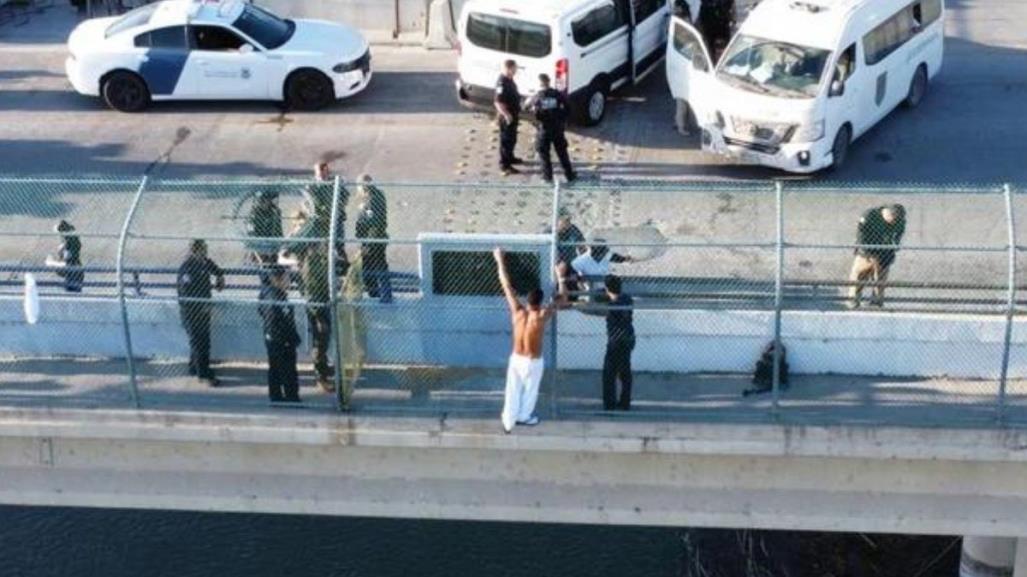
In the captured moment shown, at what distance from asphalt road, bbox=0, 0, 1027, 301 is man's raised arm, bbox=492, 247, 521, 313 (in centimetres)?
192

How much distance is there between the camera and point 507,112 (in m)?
20.0

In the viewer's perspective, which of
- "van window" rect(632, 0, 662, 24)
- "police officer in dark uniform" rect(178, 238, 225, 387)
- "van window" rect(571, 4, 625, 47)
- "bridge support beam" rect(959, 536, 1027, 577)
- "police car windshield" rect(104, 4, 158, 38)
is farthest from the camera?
"police car windshield" rect(104, 4, 158, 38)

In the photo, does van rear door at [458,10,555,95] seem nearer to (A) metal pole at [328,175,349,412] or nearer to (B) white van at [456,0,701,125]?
(B) white van at [456,0,701,125]

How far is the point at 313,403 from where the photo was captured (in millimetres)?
15148

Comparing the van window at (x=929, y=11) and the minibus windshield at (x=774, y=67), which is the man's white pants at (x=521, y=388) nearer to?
the minibus windshield at (x=774, y=67)

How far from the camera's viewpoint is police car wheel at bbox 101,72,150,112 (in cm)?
2245

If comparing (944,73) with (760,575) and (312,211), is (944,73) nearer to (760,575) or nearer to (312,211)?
(760,575)

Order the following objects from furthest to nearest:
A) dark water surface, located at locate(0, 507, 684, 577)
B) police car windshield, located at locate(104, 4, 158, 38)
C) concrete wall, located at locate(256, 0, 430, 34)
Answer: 1. concrete wall, located at locate(256, 0, 430, 34)
2. police car windshield, located at locate(104, 4, 158, 38)
3. dark water surface, located at locate(0, 507, 684, 577)

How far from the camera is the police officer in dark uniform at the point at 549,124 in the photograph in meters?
19.7

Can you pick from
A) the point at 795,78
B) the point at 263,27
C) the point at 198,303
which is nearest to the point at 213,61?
the point at 263,27

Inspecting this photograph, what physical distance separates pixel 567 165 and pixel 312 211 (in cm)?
519

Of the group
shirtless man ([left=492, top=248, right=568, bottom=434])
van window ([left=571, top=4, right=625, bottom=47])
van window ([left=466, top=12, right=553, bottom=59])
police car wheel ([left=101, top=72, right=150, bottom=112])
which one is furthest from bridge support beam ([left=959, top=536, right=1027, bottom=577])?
police car wheel ([left=101, top=72, right=150, bottom=112])

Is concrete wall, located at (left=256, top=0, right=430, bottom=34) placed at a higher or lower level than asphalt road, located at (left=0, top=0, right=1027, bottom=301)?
higher

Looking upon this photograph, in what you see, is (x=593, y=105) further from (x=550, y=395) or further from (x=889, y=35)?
(x=550, y=395)
